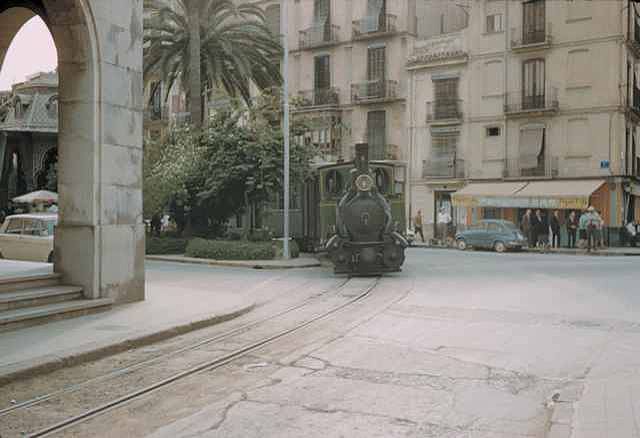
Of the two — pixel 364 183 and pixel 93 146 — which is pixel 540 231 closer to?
pixel 364 183

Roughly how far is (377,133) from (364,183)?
23886 millimetres

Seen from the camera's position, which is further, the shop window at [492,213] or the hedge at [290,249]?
the shop window at [492,213]

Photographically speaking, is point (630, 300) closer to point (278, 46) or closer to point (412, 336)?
point (412, 336)

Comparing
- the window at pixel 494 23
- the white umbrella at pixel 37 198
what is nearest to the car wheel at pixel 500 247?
the window at pixel 494 23

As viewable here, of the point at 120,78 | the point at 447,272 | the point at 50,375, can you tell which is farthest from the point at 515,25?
the point at 50,375

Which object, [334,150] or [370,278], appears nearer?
[370,278]

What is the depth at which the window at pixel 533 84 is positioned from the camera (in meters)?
35.8

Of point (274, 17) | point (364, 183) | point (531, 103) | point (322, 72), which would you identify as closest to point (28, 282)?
point (364, 183)

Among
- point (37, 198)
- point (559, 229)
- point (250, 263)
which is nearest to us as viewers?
point (250, 263)

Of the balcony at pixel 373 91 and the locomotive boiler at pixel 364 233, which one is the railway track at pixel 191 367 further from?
the balcony at pixel 373 91

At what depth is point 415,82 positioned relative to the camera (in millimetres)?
39469

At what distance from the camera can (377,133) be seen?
40969 mm

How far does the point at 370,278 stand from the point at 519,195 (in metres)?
19.2

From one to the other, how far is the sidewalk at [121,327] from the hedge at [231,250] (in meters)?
7.25
